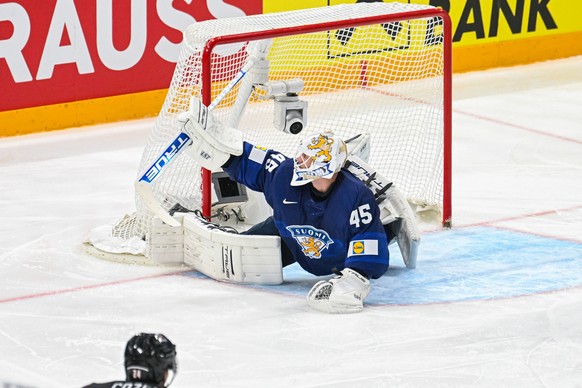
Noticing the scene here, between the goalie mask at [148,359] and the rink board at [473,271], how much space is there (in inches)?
102

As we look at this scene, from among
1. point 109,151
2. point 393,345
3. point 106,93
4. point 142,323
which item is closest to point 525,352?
point 393,345

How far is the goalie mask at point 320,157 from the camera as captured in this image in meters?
5.44

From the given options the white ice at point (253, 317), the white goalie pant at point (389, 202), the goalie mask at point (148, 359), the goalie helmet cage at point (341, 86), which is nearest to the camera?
the goalie mask at point (148, 359)

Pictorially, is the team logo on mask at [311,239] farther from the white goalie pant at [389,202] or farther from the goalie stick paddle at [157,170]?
the goalie stick paddle at [157,170]

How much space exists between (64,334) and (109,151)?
3.02m

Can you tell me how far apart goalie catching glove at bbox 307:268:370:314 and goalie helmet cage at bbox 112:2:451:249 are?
1.03m

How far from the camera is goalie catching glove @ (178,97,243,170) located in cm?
571

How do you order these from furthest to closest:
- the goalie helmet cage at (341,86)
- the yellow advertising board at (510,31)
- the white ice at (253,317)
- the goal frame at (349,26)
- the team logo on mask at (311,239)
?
the yellow advertising board at (510,31) → the goalie helmet cage at (341,86) → the goal frame at (349,26) → the team logo on mask at (311,239) → the white ice at (253,317)

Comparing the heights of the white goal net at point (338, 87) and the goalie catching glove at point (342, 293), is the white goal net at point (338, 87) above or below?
above

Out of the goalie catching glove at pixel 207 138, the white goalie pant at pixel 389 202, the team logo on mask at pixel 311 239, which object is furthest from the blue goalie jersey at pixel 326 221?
the white goalie pant at pixel 389 202

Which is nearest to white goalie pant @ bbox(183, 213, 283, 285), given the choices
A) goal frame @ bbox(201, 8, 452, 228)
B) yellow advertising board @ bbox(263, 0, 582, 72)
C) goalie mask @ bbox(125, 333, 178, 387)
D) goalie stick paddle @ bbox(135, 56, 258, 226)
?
goalie stick paddle @ bbox(135, 56, 258, 226)

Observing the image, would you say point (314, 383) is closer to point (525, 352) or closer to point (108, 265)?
point (525, 352)

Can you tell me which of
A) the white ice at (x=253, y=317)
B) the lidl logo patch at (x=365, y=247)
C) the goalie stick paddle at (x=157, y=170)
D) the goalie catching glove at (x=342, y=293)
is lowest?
the white ice at (x=253, y=317)

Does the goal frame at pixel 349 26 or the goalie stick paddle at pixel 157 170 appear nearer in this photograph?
the goalie stick paddle at pixel 157 170
